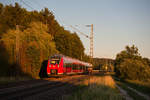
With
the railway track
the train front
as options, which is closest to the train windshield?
the train front

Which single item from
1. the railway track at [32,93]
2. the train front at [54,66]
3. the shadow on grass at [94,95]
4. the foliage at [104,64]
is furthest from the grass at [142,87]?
the foliage at [104,64]

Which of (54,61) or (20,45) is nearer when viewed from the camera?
(20,45)

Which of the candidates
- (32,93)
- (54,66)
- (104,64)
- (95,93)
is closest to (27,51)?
(54,66)

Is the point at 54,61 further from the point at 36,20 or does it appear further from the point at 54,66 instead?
the point at 36,20

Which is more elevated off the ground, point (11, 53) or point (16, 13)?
point (16, 13)

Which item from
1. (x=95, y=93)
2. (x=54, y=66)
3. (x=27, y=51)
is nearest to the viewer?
(x=95, y=93)

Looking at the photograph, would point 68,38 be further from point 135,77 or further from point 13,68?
point 13,68

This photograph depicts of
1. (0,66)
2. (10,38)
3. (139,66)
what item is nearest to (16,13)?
(10,38)

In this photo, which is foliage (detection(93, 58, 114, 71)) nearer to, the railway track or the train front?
the train front

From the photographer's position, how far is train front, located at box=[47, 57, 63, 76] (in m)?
30.6

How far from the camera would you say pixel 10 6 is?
50.9 meters

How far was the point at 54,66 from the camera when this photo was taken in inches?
1211

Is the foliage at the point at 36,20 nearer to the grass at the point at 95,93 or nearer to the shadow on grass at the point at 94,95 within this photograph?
the grass at the point at 95,93

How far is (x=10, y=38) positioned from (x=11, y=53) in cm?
485
